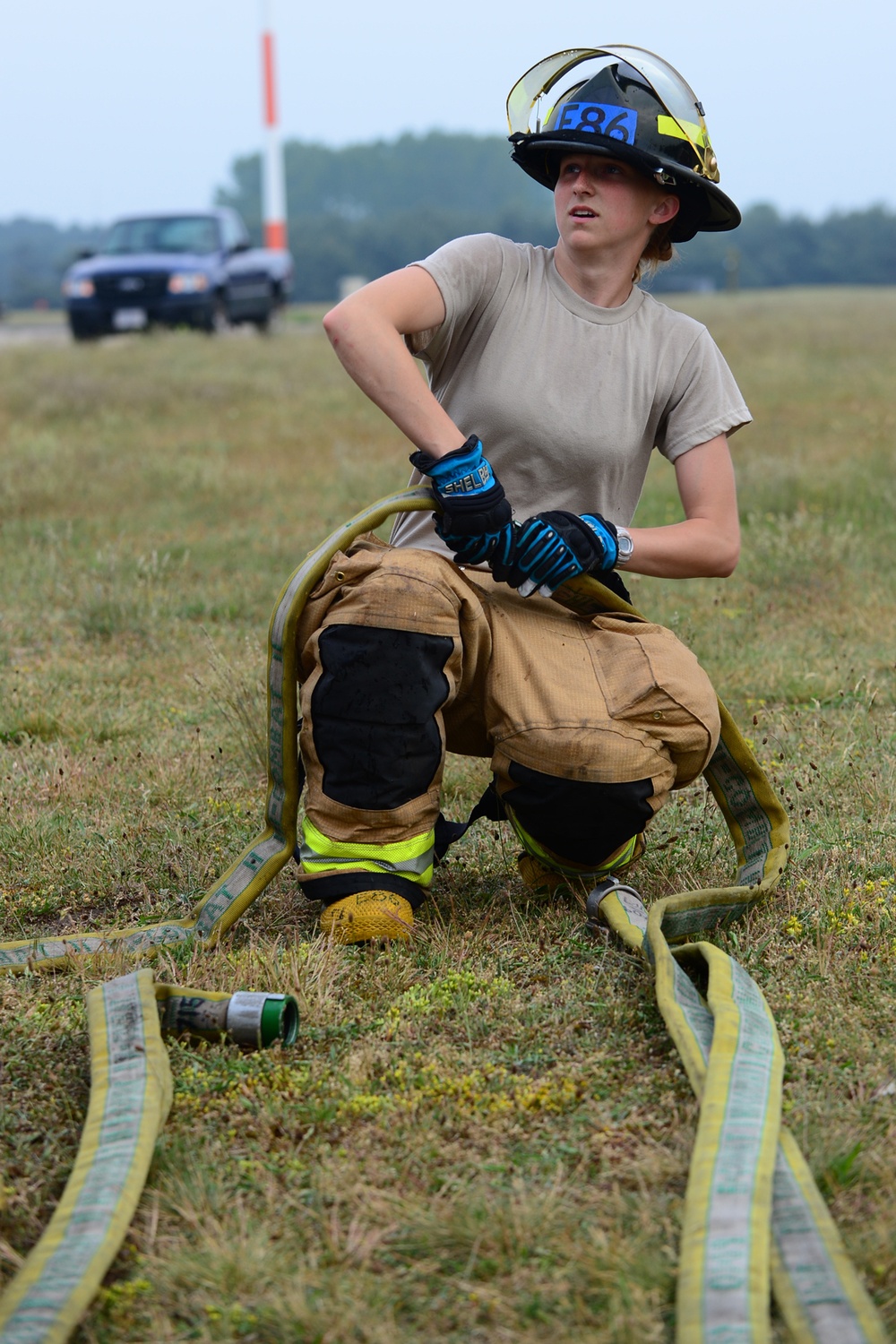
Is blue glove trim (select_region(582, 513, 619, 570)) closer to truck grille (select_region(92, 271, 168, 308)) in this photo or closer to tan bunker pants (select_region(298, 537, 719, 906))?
tan bunker pants (select_region(298, 537, 719, 906))

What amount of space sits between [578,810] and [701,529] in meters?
0.72

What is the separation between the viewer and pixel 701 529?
3.01 m

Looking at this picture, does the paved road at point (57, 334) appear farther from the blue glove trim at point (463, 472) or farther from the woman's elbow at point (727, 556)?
the blue glove trim at point (463, 472)

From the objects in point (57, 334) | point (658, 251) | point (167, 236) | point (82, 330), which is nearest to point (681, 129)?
point (658, 251)

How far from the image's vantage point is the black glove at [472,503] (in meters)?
2.67

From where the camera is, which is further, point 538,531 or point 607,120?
point 607,120

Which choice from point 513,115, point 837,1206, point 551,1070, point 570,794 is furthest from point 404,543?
point 837,1206

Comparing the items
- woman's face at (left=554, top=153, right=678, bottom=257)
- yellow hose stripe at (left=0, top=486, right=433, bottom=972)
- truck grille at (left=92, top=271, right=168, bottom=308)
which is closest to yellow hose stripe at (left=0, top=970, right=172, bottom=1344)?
yellow hose stripe at (left=0, top=486, right=433, bottom=972)

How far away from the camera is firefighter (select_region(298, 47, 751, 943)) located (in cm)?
268

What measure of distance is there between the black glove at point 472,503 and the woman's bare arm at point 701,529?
39cm

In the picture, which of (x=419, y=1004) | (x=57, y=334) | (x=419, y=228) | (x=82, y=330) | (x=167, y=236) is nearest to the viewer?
(x=419, y=1004)

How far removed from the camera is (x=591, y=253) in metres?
3.00

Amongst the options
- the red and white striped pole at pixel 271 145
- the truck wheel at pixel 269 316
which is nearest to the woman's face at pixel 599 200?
the truck wheel at pixel 269 316

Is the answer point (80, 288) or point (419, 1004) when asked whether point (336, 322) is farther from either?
point (80, 288)
